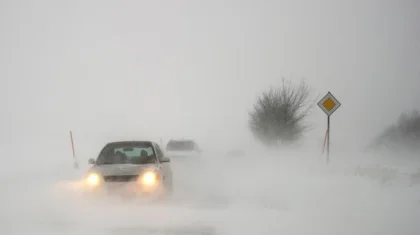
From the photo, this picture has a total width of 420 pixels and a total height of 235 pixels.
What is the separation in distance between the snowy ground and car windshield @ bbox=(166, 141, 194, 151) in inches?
329

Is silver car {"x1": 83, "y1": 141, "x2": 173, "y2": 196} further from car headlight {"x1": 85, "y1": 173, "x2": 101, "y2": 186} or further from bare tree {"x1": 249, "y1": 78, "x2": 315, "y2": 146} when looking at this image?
bare tree {"x1": 249, "y1": 78, "x2": 315, "y2": 146}

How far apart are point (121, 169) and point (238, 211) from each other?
2.69m

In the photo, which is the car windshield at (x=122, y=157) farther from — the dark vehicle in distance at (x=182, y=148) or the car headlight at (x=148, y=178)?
the dark vehicle in distance at (x=182, y=148)

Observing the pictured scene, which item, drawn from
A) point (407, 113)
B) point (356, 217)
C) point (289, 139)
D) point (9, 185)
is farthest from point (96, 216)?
point (407, 113)

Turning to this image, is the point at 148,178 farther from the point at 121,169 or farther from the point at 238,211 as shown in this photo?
the point at 238,211

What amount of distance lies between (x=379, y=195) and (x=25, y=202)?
8.38 m

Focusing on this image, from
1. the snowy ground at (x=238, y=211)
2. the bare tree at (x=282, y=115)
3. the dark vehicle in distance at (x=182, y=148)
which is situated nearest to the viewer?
the snowy ground at (x=238, y=211)

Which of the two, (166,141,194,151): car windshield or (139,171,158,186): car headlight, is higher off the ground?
(139,171,158,186): car headlight

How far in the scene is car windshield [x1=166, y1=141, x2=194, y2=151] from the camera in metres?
22.1

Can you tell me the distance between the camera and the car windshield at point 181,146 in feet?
72.4

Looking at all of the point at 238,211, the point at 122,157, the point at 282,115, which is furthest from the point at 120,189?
the point at 282,115

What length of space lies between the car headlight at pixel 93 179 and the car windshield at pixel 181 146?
1239 cm

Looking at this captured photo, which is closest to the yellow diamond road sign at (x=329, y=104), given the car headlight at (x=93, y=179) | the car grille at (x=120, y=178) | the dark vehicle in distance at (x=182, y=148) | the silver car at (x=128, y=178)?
the silver car at (x=128, y=178)

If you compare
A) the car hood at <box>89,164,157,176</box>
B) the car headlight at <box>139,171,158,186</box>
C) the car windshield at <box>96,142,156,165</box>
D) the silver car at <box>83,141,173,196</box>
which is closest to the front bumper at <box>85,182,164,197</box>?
the silver car at <box>83,141,173,196</box>
